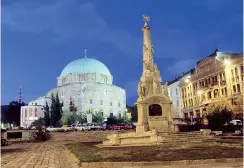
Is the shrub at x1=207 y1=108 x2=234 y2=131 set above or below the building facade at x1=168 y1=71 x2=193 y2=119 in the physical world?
below

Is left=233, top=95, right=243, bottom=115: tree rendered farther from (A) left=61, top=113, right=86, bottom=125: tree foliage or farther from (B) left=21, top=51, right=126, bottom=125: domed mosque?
(B) left=21, top=51, right=126, bottom=125: domed mosque

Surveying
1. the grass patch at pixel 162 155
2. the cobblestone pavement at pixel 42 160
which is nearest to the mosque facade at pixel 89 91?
the cobblestone pavement at pixel 42 160

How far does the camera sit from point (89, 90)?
328 ft

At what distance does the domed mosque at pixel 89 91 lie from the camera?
99200mm

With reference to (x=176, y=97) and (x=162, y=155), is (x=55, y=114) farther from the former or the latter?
(x=162, y=155)

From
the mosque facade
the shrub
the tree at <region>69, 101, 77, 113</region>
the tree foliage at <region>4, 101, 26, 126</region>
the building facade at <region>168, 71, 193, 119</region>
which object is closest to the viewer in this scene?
the shrub

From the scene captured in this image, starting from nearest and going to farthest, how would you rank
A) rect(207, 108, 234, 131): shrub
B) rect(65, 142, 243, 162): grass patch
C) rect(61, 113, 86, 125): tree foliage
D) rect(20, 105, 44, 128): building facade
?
rect(65, 142, 243, 162): grass patch → rect(207, 108, 234, 131): shrub → rect(61, 113, 86, 125): tree foliage → rect(20, 105, 44, 128): building facade

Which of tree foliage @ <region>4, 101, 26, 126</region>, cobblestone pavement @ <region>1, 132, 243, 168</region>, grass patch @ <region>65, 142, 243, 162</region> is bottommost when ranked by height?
cobblestone pavement @ <region>1, 132, 243, 168</region>

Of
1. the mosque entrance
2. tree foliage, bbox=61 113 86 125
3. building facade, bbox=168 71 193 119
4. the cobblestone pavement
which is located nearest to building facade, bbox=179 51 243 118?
building facade, bbox=168 71 193 119

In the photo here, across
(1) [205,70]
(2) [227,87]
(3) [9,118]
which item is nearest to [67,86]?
(3) [9,118]

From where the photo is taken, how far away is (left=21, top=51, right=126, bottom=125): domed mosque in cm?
9920

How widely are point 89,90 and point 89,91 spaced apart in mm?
317

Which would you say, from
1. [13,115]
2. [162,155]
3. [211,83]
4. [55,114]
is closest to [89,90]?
[55,114]

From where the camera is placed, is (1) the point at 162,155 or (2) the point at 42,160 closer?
(1) the point at 162,155
